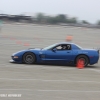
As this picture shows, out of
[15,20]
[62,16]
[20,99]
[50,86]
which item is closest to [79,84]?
[50,86]

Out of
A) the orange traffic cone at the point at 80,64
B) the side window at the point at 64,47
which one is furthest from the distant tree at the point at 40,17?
the orange traffic cone at the point at 80,64

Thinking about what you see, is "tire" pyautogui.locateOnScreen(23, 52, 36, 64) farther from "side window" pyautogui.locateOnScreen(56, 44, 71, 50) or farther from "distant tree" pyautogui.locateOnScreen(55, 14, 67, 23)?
"distant tree" pyautogui.locateOnScreen(55, 14, 67, 23)

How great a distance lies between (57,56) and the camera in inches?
605

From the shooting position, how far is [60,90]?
899 cm

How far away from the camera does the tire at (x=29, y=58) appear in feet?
50.0

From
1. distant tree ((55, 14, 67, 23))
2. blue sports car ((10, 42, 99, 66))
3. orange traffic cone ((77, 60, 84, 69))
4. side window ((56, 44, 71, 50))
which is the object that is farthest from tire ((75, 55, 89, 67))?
distant tree ((55, 14, 67, 23))

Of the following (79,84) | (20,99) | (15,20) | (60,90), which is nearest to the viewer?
(20,99)

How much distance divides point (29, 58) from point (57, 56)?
4.28 feet

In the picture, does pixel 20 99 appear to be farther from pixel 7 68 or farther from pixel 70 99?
pixel 7 68

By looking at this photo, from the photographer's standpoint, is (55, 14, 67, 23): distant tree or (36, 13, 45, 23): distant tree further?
(55, 14, 67, 23): distant tree

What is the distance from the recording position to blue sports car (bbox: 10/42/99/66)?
15258 millimetres

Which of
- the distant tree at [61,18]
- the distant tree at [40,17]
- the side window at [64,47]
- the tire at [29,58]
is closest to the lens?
the tire at [29,58]

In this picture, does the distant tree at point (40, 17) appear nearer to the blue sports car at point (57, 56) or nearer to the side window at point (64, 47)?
the side window at point (64, 47)

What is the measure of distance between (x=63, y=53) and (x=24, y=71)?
3.05 m
